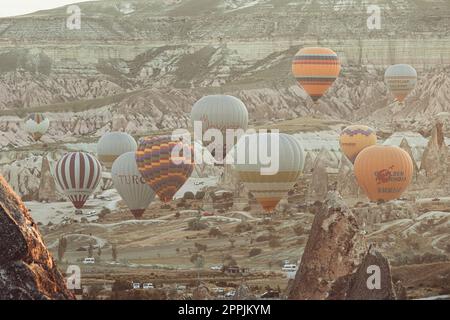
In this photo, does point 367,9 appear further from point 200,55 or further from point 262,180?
point 262,180

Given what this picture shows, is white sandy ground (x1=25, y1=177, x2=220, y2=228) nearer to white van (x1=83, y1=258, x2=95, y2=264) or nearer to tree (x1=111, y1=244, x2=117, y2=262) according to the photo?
tree (x1=111, y1=244, x2=117, y2=262)

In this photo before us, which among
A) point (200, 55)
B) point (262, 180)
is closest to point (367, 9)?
point (200, 55)

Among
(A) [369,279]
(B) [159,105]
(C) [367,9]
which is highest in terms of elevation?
(C) [367,9]

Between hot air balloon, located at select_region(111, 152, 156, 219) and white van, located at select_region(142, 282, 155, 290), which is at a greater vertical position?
hot air balloon, located at select_region(111, 152, 156, 219)
